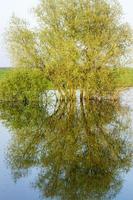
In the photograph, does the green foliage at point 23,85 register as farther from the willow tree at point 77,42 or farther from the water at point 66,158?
the water at point 66,158

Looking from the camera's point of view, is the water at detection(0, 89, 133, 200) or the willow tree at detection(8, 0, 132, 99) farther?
the willow tree at detection(8, 0, 132, 99)

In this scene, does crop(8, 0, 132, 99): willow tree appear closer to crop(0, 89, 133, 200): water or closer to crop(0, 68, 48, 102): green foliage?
crop(0, 68, 48, 102): green foliage

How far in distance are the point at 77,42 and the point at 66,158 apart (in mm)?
29389

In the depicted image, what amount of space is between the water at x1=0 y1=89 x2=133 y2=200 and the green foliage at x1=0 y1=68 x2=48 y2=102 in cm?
1398

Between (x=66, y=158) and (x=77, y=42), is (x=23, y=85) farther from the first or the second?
(x=66, y=158)

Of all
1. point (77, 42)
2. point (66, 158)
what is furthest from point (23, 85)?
point (66, 158)

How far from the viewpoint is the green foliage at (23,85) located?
152 ft

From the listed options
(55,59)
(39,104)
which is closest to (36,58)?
(55,59)

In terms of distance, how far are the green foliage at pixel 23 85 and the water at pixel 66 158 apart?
13979mm

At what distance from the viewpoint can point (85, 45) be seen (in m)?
47.5

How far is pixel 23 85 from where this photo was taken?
46125mm

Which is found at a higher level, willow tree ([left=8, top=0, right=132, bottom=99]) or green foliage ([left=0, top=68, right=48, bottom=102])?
willow tree ([left=8, top=0, right=132, bottom=99])

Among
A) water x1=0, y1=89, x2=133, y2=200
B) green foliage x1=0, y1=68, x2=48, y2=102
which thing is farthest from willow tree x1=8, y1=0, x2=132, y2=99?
water x1=0, y1=89, x2=133, y2=200

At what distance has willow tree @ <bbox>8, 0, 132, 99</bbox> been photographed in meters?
46.9
